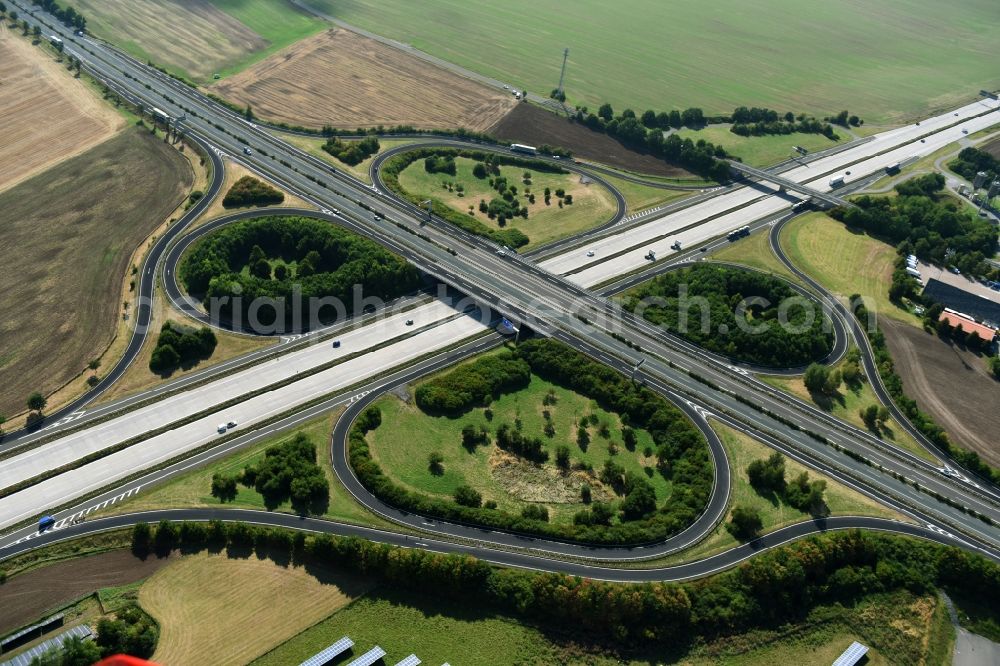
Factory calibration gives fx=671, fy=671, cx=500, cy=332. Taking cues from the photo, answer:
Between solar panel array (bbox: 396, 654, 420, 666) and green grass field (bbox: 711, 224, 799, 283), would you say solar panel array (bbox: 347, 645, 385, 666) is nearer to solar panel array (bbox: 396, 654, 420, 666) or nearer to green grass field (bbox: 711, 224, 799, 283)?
solar panel array (bbox: 396, 654, 420, 666)

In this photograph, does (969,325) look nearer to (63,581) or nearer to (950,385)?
(950,385)

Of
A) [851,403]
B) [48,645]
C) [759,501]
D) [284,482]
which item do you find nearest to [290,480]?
[284,482]

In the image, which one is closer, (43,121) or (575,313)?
(575,313)

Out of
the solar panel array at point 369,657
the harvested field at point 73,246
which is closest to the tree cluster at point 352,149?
the harvested field at point 73,246

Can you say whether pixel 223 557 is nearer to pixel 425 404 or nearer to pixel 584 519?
pixel 425 404

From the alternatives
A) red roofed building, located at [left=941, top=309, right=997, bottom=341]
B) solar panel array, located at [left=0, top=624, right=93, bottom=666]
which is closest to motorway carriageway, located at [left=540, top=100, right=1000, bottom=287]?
red roofed building, located at [left=941, top=309, right=997, bottom=341]

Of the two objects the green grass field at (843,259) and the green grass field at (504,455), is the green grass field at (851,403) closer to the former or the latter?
the green grass field at (843,259)
